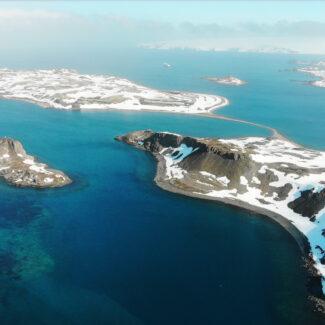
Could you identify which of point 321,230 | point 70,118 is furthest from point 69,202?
point 70,118

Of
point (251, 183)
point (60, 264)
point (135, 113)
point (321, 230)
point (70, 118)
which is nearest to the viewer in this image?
point (60, 264)

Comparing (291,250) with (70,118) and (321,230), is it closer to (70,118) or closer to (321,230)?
(321,230)

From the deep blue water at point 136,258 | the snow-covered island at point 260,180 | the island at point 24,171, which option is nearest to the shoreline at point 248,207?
the snow-covered island at point 260,180

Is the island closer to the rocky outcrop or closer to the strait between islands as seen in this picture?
the strait between islands

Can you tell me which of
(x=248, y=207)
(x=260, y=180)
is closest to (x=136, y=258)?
(x=248, y=207)

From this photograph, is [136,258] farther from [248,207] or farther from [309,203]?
[309,203]

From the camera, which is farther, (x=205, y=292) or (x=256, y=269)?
(x=256, y=269)

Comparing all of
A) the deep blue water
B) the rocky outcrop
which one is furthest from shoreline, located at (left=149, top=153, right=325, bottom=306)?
the rocky outcrop
